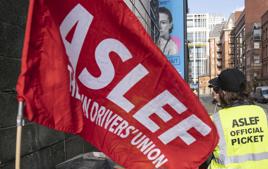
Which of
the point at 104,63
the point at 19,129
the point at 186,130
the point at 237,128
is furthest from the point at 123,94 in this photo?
the point at 237,128

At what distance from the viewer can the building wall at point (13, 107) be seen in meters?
4.43

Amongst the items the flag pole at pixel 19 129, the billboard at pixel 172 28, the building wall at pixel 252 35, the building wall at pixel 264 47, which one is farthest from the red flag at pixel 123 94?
the building wall at pixel 252 35

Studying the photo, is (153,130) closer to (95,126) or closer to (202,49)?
(95,126)

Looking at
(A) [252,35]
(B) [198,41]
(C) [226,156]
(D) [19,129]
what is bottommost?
(C) [226,156]

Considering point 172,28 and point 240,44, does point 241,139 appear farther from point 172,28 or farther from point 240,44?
A: point 240,44

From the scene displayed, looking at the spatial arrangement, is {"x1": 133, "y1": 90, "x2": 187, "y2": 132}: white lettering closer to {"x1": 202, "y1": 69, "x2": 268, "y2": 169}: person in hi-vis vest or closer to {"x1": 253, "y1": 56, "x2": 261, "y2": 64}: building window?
{"x1": 202, "y1": 69, "x2": 268, "y2": 169}: person in hi-vis vest

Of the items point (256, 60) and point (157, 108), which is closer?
point (157, 108)

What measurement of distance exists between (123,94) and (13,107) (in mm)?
1937

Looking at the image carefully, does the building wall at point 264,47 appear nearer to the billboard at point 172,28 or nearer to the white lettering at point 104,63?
the billboard at point 172,28

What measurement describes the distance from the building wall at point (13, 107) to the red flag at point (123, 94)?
5.13ft

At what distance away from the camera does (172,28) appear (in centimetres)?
2492

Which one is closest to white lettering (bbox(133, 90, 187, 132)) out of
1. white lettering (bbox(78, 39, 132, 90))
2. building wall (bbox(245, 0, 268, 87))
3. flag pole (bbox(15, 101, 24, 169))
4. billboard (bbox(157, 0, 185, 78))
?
white lettering (bbox(78, 39, 132, 90))

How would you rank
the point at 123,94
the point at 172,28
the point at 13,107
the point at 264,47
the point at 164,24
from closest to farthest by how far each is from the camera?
the point at 123,94 < the point at 13,107 < the point at 172,28 < the point at 164,24 < the point at 264,47

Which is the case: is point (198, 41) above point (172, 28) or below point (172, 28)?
above
